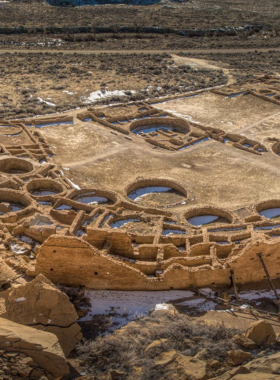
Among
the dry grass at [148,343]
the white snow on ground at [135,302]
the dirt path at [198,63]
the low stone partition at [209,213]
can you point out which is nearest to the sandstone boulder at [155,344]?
the dry grass at [148,343]

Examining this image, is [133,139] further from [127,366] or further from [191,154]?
[127,366]

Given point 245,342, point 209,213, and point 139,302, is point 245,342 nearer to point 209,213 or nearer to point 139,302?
point 139,302

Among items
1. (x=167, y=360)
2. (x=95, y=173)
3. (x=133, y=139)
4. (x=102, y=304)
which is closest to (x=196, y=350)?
(x=167, y=360)

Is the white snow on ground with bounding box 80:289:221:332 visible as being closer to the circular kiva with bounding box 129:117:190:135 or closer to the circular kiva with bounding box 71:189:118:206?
the circular kiva with bounding box 71:189:118:206

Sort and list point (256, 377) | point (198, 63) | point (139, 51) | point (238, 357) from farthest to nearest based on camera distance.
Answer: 1. point (139, 51)
2. point (198, 63)
3. point (238, 357)
4. point (256, 377)

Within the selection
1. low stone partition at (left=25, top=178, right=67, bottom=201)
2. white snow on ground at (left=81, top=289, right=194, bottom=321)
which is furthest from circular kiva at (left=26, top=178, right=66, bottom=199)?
white snow on ground at (left=81, top=289, right=194, bottom=321)

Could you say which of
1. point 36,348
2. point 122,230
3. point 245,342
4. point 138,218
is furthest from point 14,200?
point 245,342
